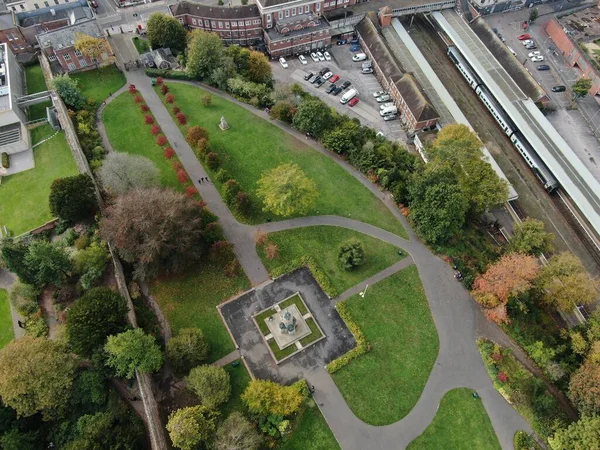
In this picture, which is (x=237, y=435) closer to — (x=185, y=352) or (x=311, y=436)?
(x=311, y=436)

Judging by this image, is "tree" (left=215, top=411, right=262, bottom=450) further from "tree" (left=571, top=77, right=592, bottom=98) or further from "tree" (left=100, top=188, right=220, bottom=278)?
"tree" (left=571, top=77, right=592, bottom=98)

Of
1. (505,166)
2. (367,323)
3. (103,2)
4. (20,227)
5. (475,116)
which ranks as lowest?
(367,323)

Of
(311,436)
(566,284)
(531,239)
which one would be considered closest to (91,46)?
(311,436)

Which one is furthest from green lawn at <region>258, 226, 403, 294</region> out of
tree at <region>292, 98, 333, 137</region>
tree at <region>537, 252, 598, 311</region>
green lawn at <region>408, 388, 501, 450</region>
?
tree at <region>292, 98, 333, 137</region>

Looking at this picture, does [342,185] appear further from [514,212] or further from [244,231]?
[514,212]

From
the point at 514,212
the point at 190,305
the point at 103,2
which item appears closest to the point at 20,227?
the point at 190,305

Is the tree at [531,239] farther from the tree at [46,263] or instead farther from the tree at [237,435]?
the tree at [46,263]
